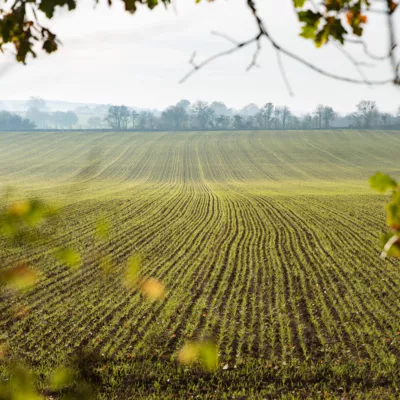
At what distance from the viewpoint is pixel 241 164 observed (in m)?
64.0

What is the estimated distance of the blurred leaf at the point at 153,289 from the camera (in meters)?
11.4

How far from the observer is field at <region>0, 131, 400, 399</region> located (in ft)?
23.6

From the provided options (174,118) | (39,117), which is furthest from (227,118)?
(39,117)

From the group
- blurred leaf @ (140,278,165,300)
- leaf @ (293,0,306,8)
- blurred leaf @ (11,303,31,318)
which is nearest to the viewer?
leaf @ (293,0,306,8)

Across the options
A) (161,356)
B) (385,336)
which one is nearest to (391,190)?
(161,356)

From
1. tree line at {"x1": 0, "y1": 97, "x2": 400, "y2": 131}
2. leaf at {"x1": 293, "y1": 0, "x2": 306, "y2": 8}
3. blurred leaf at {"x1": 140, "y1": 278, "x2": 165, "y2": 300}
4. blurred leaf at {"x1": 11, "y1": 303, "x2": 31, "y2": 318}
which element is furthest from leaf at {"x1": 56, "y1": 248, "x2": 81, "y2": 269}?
tree line at {"x1": 0, "y1": 97, "x2": 400, "y2": 131}

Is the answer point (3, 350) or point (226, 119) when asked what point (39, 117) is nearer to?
point (226, 119)

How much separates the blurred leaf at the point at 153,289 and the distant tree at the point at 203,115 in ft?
335

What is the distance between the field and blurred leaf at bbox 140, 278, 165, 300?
0.25m

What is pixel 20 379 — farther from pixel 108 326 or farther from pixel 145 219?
pixel 145 219

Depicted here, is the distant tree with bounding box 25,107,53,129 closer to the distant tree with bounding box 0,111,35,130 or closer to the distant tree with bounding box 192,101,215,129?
the distant tree with bounding box 0,111,35,130

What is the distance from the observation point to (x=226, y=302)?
1093 centimetres

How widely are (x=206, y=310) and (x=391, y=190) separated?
365 inches

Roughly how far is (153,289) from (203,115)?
351 ft
